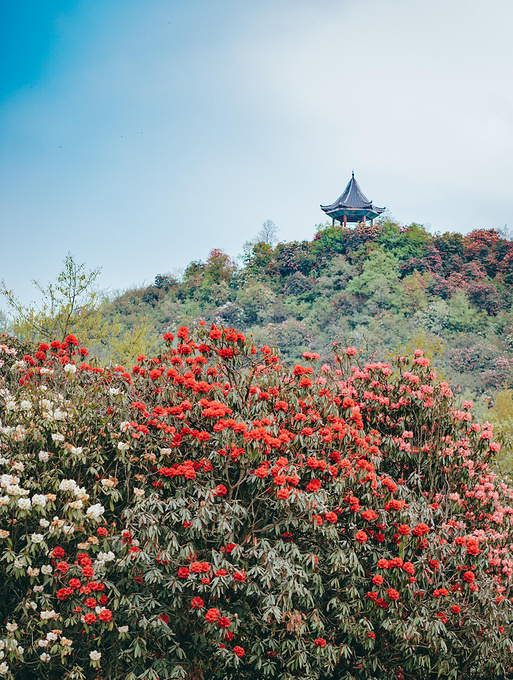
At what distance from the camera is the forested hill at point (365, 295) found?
26.4 m

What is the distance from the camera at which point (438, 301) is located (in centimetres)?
2902

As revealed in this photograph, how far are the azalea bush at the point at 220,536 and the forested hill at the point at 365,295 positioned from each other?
1899cm

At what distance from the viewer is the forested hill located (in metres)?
26.4

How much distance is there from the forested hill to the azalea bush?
18990 mm

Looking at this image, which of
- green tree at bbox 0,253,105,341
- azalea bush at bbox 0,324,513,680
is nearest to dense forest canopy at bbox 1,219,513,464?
green tree at bbox 0,253,105,341

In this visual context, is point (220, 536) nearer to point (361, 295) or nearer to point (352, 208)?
point (361, 295)

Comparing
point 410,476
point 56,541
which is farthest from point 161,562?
point 410,476

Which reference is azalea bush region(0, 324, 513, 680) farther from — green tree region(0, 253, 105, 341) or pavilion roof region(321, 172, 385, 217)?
pavilion roof region(321, 172, 385, 217)

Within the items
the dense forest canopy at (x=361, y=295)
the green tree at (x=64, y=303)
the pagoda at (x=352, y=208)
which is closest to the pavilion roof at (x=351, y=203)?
the pagoda at (x=352, y=208)

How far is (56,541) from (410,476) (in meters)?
2.77

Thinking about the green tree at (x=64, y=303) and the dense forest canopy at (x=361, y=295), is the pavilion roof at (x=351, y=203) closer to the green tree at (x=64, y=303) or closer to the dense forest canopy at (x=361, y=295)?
the dense forest canopy at (x=361, y=295)

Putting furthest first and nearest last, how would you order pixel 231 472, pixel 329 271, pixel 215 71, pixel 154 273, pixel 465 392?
pixel 154 273, pixel 329 271, pixel 465 392, pixel 215 71, pixel 231 472

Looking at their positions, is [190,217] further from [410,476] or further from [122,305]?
[410,476]

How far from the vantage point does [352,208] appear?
39.5 metres
